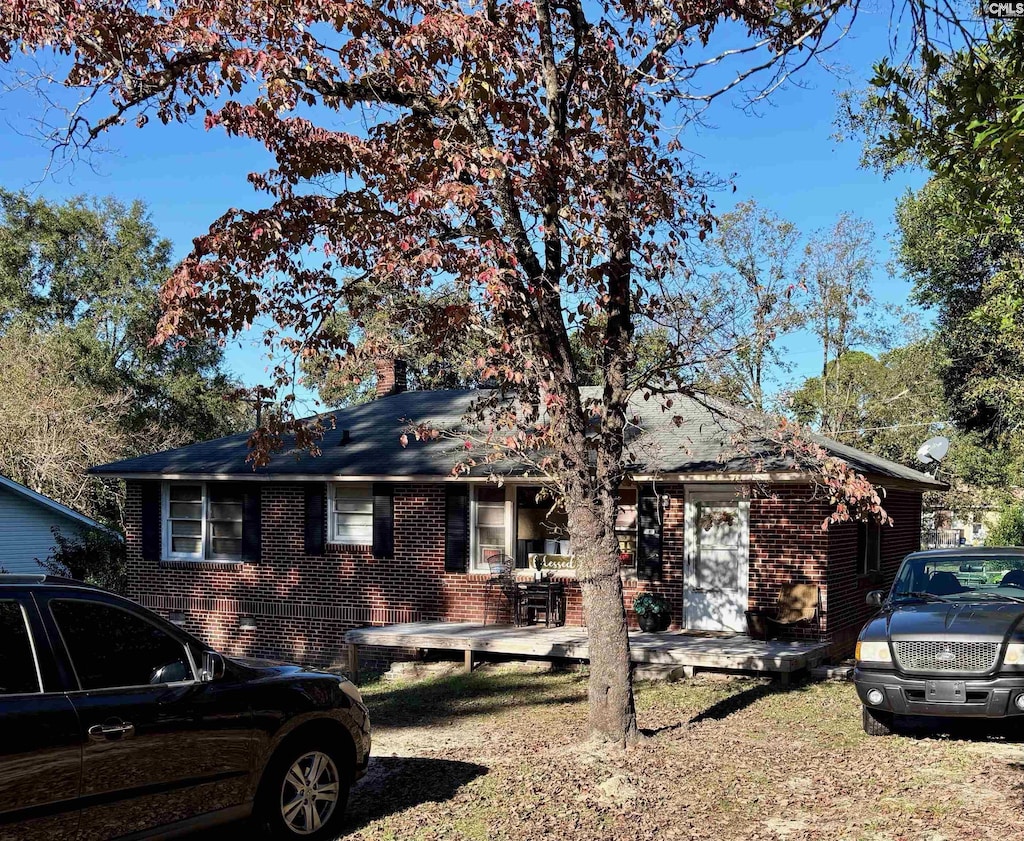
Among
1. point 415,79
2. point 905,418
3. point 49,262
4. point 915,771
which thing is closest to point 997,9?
point 415,79

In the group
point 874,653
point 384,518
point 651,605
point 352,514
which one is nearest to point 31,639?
point 874,653

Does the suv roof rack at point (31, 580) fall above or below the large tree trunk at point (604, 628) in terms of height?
above

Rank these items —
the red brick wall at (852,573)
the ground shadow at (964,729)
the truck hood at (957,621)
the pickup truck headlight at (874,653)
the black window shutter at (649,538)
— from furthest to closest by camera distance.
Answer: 1. the black window shutter at (649,538)
2. the red brick wall at (852,573)
3. the ground shadow at (964,729)
4. the pickup truck headlight at (874,653)
5. the truck hood at (957,621)

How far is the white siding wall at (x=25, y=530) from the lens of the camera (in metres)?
24.7

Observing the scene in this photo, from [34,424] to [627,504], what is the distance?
19354 millimetres

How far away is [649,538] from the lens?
15031 millimetres

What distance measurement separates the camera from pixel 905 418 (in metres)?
36.1

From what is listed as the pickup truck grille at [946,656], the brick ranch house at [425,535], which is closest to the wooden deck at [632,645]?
the brick ranch house at [425,535]

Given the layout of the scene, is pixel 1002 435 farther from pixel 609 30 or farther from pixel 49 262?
pixel 49 262

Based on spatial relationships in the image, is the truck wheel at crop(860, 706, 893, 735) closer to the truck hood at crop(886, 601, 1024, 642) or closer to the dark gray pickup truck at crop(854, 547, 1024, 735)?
the dark gray pickup truck at crop(854, 547, 1024, 735)

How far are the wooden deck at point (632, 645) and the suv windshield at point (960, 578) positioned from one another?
2713mm

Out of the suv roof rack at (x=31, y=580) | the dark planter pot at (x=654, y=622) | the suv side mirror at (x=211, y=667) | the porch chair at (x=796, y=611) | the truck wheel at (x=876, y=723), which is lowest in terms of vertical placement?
the truck wheel at (x=876, y=723)

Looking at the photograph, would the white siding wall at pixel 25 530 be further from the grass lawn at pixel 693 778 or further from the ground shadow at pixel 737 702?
the ground shadow at pixel 737 702

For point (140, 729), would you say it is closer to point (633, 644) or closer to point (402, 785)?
point (402, 785)
